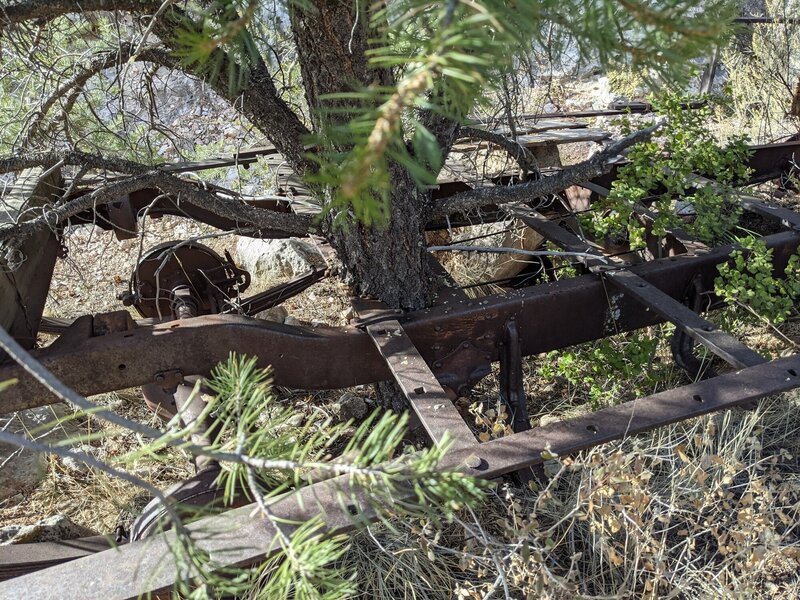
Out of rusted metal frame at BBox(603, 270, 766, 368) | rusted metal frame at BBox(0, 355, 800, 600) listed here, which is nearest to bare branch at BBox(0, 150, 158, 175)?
rusted metal frame at BBox(0, 355, 800, 600)

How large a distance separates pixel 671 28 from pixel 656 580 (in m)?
1.72

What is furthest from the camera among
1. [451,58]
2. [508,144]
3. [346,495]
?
[508,144]

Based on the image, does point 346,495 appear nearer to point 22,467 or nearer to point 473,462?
point 473,462

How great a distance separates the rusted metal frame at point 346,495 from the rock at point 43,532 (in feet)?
3.86

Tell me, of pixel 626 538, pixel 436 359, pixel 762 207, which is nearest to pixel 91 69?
pixel 436 359

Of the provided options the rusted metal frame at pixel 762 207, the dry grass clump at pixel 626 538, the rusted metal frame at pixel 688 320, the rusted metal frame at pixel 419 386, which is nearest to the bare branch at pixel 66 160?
the rusted metal frame at pixel 419 386

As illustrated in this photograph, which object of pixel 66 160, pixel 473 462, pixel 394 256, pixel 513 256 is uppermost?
pixel 66 160

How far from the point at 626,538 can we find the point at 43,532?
2.16 metres

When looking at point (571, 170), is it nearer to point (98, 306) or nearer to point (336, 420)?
point (336, 420)

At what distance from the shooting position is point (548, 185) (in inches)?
104

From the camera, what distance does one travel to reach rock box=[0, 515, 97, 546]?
8.52ft

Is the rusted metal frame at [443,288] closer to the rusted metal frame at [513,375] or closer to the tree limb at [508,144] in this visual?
the rusted metal frame at [513,375]

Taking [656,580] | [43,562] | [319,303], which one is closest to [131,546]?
[43,562]

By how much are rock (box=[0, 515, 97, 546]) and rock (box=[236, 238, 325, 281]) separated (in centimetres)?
264
